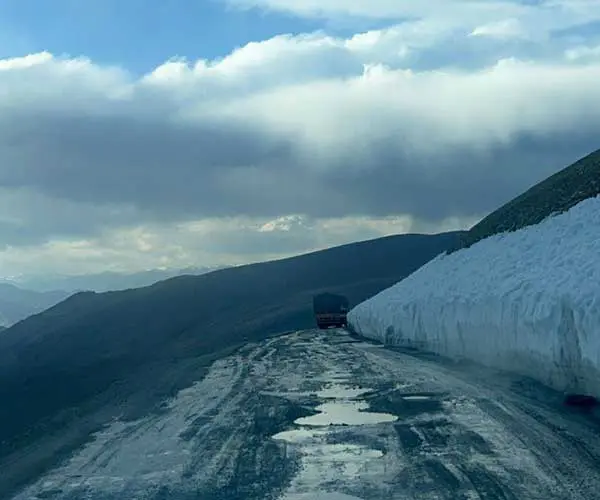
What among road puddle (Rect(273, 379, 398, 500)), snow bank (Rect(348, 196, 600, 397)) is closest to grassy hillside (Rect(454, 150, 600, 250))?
snow bank (Rect(348, 196, 600, 397))

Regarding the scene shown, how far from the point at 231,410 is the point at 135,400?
475cm

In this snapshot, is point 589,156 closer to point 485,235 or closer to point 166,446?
point 485,235

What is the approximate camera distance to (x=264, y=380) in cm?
2131

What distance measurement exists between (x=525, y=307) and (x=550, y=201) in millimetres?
20928

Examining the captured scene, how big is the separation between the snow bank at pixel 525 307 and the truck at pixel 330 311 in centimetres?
1819

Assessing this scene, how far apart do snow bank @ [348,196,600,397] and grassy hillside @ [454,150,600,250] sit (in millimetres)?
2376

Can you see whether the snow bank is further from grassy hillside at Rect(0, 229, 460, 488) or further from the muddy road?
grassy hillside at Rect(0, 229, 460, 488)

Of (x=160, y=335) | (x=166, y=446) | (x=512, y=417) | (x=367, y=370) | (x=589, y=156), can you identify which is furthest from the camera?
(x=160, y=335)

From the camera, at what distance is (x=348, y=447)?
1149 cm

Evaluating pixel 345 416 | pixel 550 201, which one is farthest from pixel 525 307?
pixel 550 201

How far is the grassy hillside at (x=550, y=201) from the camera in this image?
119 ft

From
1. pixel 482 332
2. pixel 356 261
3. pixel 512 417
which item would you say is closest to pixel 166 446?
pixel 512 417

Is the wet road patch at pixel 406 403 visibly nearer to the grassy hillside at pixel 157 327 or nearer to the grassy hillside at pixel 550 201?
the grassy hillside at pixel 157 327

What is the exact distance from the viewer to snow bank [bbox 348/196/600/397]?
1703cm
